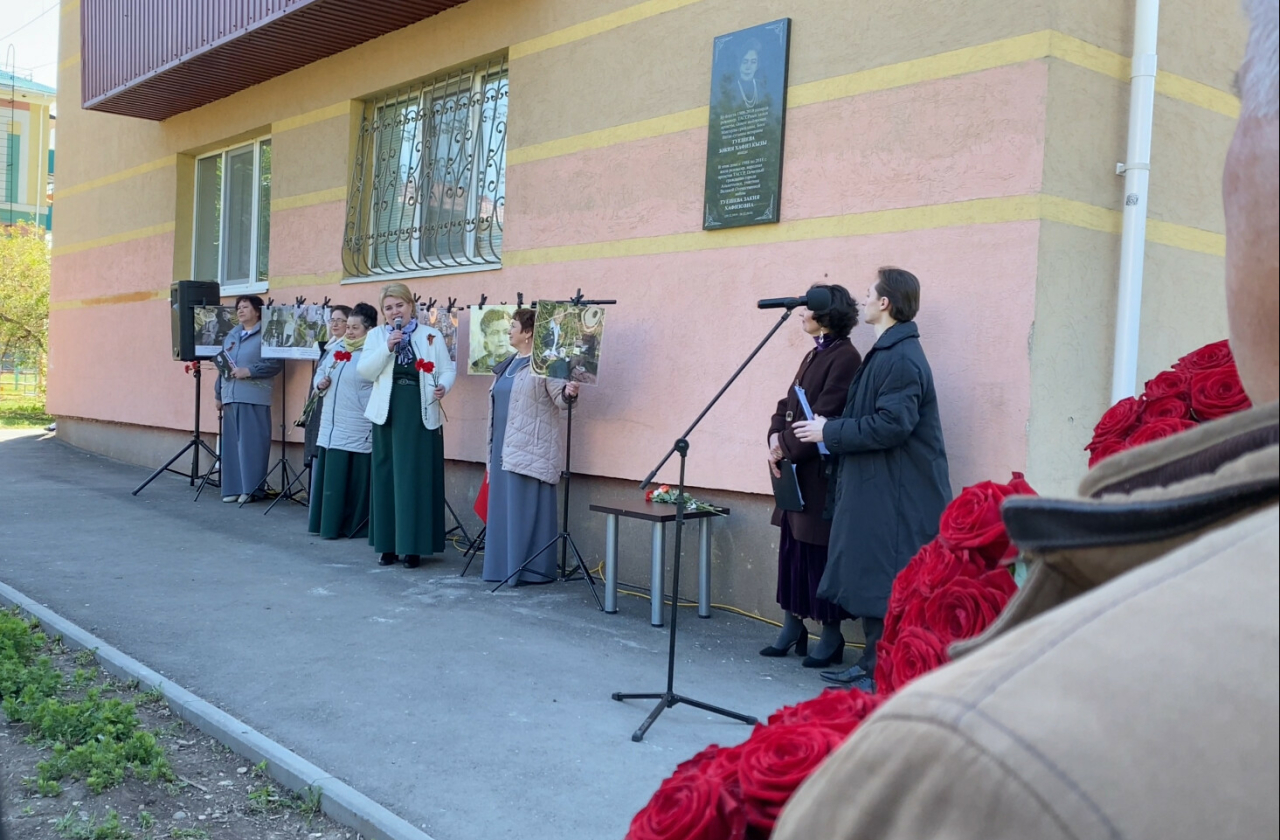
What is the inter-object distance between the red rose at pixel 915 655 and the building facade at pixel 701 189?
11.8ft

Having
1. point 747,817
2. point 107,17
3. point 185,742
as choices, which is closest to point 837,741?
point 747,817

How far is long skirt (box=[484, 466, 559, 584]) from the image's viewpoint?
7.07 metres

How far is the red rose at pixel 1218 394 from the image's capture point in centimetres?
186

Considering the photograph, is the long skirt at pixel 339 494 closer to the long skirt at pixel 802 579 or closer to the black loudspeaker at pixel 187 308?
the black loudspeaker at pixel 187 308

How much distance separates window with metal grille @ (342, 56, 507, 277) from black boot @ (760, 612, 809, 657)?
387 centimetres

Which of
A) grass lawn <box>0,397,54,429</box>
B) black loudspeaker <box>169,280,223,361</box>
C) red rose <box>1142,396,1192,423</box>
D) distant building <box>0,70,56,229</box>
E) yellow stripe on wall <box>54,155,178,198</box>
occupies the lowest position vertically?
grass lawn <box>0,397,54,429</box>

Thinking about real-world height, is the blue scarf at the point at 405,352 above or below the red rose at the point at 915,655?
above

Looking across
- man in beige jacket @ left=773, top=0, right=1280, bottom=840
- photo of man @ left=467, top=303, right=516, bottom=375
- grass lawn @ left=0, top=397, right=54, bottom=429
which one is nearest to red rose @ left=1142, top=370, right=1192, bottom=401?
man in beige jacket @ left=773, top=0, right=1280, bottom=840

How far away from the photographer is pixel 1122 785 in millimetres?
621

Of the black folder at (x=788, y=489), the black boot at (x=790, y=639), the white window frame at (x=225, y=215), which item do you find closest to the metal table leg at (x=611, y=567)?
the black boot at (x=790, y=639)

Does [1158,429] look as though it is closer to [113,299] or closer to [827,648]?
[827,648]

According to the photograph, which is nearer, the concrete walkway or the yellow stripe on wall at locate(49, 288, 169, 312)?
the concrete walkway

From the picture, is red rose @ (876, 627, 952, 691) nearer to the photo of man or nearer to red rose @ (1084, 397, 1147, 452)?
red rose @ (1084, 397, 1147, 452)

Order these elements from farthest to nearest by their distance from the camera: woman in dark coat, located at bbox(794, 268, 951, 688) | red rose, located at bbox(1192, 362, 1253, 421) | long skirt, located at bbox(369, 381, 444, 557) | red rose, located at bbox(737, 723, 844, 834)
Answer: long skirt, located at bbox(369, 381, 444, 557) → woman in dark coat, located at bbox(794, 268, 951, 688) → red rose, located at bbox(1192, 362, 1253, 421) → red rose, located at bbox(737, 723, 844, 834)
